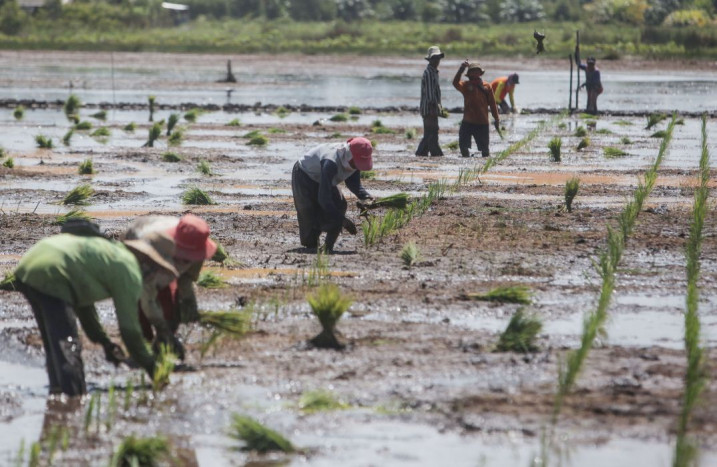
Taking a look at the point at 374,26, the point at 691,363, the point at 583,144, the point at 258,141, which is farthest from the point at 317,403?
the point at 374,26

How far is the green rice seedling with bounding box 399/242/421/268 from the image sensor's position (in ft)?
34.5

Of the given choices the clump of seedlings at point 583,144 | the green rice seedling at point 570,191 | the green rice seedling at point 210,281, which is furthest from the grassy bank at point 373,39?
the green rice seedling at point 210,281

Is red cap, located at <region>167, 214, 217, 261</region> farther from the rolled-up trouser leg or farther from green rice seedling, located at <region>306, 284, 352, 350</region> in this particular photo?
the rolled-up trouser leg

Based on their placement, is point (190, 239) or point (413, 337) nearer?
point (190, 239)

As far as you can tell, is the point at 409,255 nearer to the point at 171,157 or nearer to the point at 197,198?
the point at 197,198

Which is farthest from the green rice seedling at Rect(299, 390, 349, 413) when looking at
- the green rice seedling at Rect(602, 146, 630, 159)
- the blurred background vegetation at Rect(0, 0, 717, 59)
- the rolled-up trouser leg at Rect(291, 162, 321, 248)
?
the blurred background vegetation at Rect(0, 0, 717, 59)

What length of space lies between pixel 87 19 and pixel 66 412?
70721 mm

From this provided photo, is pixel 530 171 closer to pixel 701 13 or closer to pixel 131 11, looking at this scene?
pixel 701 13

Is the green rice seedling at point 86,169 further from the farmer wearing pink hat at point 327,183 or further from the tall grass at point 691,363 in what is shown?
the tall grass at point 691,363

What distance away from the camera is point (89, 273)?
6516 millimetres

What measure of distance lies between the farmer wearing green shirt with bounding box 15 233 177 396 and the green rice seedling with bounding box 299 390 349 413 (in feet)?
2.68

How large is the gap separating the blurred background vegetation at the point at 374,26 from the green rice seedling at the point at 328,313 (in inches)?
1919

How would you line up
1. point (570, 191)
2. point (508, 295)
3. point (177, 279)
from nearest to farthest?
point (177, 279)
point (508, 295)
point (570, 191)

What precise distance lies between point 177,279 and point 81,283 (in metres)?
0.84
